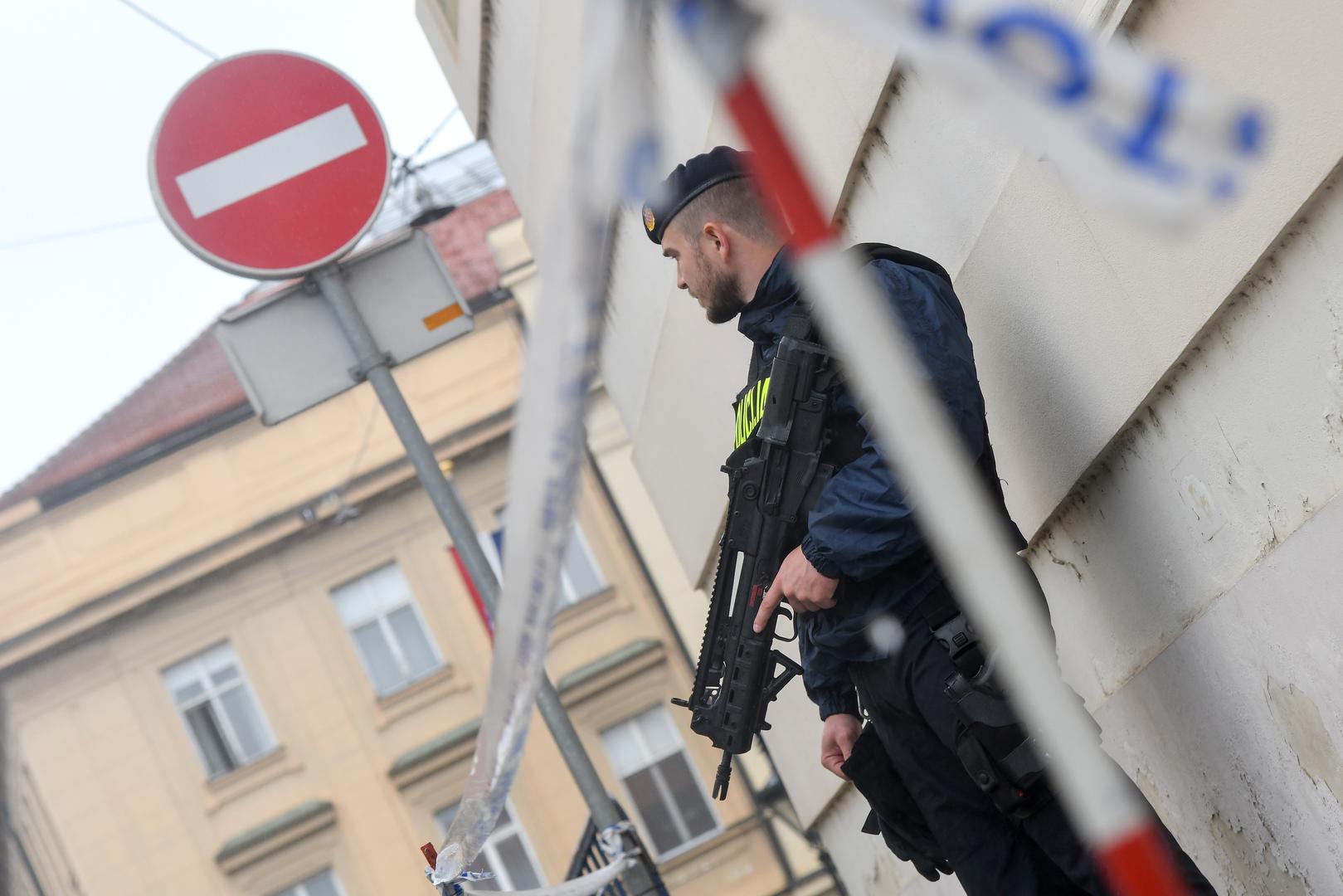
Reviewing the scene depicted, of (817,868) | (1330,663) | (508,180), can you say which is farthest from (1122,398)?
(817,868)

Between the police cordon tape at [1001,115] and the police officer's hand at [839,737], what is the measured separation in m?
1.63

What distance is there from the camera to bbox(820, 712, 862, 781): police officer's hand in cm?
262

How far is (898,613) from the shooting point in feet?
A: 7.61

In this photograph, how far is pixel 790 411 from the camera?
238cm

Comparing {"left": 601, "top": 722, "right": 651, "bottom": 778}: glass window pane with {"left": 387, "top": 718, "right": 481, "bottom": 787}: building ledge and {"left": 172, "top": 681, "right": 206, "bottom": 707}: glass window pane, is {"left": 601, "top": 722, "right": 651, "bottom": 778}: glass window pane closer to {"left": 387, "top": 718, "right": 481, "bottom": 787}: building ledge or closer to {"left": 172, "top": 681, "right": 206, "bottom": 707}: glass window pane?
{"left": 387, "top": 718, "right": 481, "bottom": 787}: building ledge

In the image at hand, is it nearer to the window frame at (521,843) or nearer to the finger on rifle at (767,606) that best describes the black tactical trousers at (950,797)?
the finger on rifle at (767,606)

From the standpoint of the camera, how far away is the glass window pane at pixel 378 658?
19.7 metres

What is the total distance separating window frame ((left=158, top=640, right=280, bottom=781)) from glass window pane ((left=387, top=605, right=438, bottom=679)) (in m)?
2.09

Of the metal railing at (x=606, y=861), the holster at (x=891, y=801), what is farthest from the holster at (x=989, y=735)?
the metal railing at (x=606, y=861)

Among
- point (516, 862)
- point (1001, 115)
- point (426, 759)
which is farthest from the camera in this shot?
point (426, 759)

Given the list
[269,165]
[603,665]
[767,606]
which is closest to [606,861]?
[767,606]

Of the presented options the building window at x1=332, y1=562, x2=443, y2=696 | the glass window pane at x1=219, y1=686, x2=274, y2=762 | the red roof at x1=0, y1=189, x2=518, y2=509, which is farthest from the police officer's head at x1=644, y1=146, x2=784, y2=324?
the glass window pane at x1=219, y1=686, x2=274, y2=762

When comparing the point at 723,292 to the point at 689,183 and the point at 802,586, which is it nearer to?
the point at 689,183

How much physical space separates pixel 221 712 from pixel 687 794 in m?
6.55
